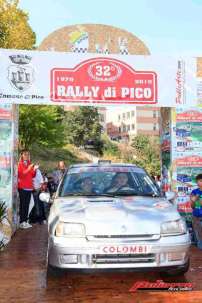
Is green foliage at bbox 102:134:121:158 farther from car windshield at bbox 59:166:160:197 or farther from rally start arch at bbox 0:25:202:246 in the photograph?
car windshield at bbox 59:166:160:197

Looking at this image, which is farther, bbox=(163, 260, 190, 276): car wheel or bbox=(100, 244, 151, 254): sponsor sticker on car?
bbox=(163, 260, 190, 276): car wheel

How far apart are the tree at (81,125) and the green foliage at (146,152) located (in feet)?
19.7

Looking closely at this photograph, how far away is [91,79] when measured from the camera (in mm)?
9109

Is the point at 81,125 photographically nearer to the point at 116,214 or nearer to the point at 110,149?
the point at 110,149

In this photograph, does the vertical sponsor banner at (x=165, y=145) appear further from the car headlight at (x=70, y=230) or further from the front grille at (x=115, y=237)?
the car headlight at (x=70, y=230)

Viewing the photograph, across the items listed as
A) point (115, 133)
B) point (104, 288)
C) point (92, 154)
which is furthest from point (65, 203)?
point (115, 133)

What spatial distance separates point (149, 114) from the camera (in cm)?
10512

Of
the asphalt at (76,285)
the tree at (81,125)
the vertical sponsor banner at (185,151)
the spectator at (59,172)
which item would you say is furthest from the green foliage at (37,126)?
the asphalt at (76,285)

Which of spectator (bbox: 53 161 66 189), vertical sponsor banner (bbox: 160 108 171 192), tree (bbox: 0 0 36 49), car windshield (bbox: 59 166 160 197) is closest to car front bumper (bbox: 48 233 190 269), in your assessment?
car windshield (bbox: 59 166 160 197)

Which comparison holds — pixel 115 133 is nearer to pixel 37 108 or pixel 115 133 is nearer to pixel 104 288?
pixel 37 108

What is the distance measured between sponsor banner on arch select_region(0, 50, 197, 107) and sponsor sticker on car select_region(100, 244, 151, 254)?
4.35 meters

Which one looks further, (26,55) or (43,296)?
(26,55)

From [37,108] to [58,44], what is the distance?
970 inches

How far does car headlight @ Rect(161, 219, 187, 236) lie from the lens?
548cm
